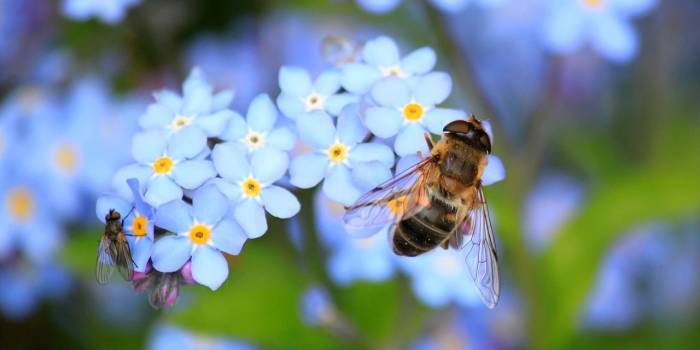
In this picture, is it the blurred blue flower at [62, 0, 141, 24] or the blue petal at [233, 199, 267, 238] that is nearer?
the blue petal at [233, 199, 267, 238]

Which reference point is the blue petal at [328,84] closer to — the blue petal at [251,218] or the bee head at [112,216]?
the blue petal at [251,218]

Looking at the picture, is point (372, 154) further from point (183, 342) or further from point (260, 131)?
point (183, 342)

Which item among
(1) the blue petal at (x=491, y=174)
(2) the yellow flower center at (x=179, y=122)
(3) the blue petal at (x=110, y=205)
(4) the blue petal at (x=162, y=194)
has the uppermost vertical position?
(1) the blue petal at (x=491, y=174)

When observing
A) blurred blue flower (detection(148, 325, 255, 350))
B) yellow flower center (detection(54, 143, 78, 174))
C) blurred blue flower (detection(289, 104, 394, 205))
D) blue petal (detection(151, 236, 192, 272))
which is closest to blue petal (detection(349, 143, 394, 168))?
blurred blue flower (detection(289, 104, 394, 205))

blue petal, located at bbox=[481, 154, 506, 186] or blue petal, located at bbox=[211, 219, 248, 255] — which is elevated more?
blue petal, located at bbox=[481, 154, 506, 186]

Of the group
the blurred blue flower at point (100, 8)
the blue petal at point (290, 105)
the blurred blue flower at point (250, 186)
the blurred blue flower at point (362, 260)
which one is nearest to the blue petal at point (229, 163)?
the blurred blue flower at point (250, 186)

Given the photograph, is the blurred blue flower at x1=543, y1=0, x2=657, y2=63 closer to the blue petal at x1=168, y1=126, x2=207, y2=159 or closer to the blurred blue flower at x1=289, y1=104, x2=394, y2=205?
the blurred blue flower at x1=289, y1=104, x2=394, y2=205
